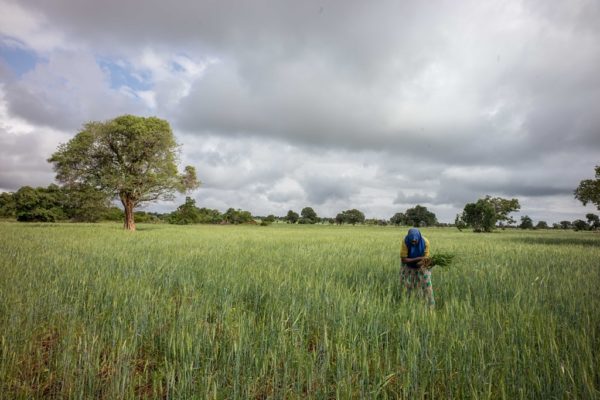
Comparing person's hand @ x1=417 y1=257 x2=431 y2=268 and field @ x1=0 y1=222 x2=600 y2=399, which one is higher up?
person's hand @ x1=417 y1=257 x2=431 y2=268

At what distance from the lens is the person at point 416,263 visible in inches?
236

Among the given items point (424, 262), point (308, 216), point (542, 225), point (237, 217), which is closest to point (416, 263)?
point (424, 262)

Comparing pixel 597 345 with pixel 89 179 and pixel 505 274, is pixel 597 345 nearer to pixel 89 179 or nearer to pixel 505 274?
pixel 505 274

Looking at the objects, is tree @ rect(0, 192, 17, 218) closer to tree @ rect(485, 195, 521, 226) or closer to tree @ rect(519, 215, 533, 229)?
tree @ rect(485, 195, 521, 226)

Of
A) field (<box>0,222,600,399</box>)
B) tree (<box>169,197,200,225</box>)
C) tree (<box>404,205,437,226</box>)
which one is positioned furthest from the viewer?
tree (<box>404,205,437,226</box>)

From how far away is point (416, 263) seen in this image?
19.9 feet

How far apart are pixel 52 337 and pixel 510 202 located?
112 meters

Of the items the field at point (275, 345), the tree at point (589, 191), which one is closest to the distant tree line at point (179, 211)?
the tree at point (589, 191)

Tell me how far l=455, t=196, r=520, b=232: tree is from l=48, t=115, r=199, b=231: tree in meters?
81.2

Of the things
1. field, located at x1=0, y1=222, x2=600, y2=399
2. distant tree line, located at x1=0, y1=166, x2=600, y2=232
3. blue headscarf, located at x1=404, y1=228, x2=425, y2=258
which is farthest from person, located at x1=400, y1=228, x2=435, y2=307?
distant tree line, located at x1=0, y1=166, x2=600, y2=232

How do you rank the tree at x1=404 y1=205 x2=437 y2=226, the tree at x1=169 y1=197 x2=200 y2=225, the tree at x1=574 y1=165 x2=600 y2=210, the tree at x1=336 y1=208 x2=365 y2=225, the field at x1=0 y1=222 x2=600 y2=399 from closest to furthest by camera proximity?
the field at x1=0 y1=222 x2=600 y2=399 → the tree at x1=574 y1=165 x2=600 y2=210 → the tree at x1=169 y1=197 x2=200 y2=225 → the tree at x1=404 y1=205 x2=437 y2=226 → the tree at x1=336 y1=208 x2=365 y2=225

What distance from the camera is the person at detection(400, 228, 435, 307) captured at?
5.99 m

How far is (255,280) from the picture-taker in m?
6.85

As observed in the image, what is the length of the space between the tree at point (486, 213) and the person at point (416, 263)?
3495 inches
